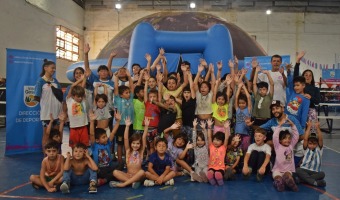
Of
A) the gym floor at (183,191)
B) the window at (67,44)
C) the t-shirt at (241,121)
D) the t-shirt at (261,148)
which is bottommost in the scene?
the gym floor at (183,191)

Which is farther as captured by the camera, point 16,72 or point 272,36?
point 272,36

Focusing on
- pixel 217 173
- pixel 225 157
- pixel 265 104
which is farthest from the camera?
pixel 265 104

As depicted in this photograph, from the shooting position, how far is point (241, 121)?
4445mm

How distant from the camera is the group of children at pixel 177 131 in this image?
3.61m

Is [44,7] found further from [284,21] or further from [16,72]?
[284,21]

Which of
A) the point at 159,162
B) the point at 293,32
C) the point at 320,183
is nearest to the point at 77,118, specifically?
the point at 159,162

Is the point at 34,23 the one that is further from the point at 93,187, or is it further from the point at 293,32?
the point at 293,32

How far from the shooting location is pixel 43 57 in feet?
18.5

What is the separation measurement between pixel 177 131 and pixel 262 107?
119 centimetres

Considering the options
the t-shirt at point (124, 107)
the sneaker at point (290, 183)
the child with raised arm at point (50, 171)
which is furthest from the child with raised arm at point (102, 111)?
the sneaker at point (290, 183)

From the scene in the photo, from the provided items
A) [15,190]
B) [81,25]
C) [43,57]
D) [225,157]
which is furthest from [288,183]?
[81,25]

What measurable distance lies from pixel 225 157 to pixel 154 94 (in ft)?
4.05

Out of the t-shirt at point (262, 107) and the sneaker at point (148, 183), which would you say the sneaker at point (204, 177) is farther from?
the t-shirt at point (262, 107)

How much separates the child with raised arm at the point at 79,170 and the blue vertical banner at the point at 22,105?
2253 mm
